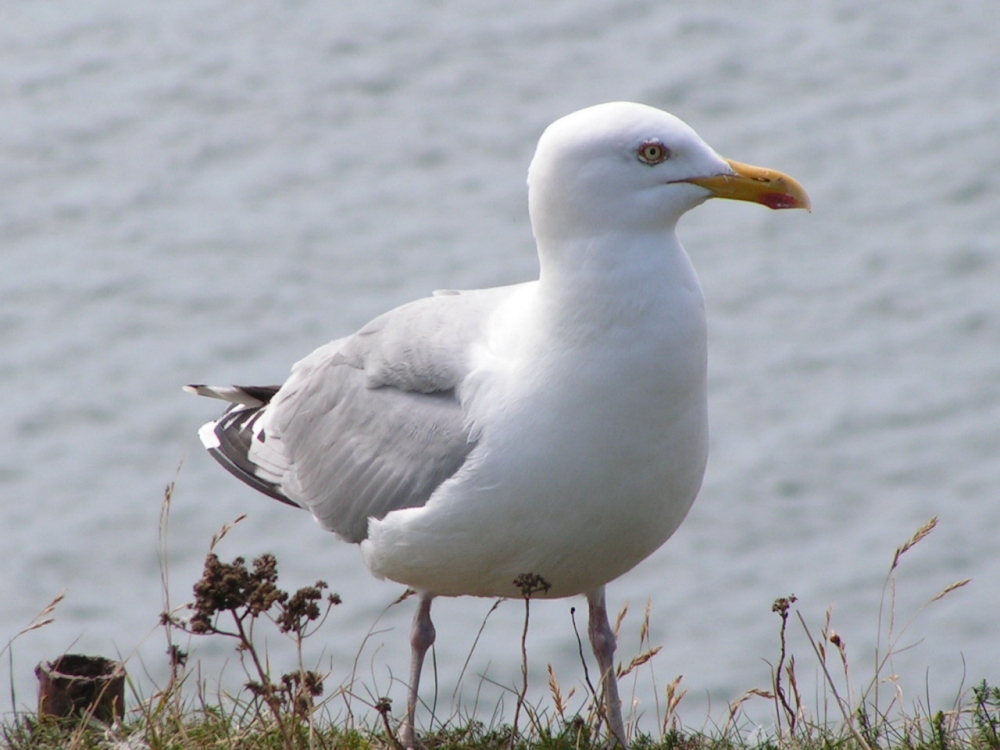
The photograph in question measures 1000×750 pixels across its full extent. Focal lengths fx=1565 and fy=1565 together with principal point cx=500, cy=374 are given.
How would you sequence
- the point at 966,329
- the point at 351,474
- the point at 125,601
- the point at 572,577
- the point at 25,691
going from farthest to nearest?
the point at 966,329, the point at 125,601, the point at 25,691, the point at 351,474, the point at 572,577

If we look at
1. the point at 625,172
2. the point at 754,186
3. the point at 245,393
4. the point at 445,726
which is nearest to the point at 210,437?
the point at 245,393

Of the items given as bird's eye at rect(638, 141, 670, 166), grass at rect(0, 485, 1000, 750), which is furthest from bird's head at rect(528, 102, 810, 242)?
grass at rect(0, 485, 1000, 750)

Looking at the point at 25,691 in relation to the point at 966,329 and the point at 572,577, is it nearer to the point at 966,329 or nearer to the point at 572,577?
the point at 572,577

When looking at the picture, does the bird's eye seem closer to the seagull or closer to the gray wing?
the seagull

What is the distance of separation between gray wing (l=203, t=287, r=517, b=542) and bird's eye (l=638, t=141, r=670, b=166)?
795mm

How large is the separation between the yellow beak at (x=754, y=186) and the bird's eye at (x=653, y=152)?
0.10m

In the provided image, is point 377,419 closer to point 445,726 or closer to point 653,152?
point 445,726

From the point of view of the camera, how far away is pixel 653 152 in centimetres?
422

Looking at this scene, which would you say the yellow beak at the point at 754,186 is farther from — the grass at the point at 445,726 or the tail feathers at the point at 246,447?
the tail feathers at the point at 246,447

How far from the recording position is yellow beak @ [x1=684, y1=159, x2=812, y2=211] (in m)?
4.29

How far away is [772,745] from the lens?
180 inches

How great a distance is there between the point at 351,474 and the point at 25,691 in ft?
18.7

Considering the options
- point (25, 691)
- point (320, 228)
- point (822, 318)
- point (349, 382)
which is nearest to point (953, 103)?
point (822, 318)

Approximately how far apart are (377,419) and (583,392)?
0.93m
